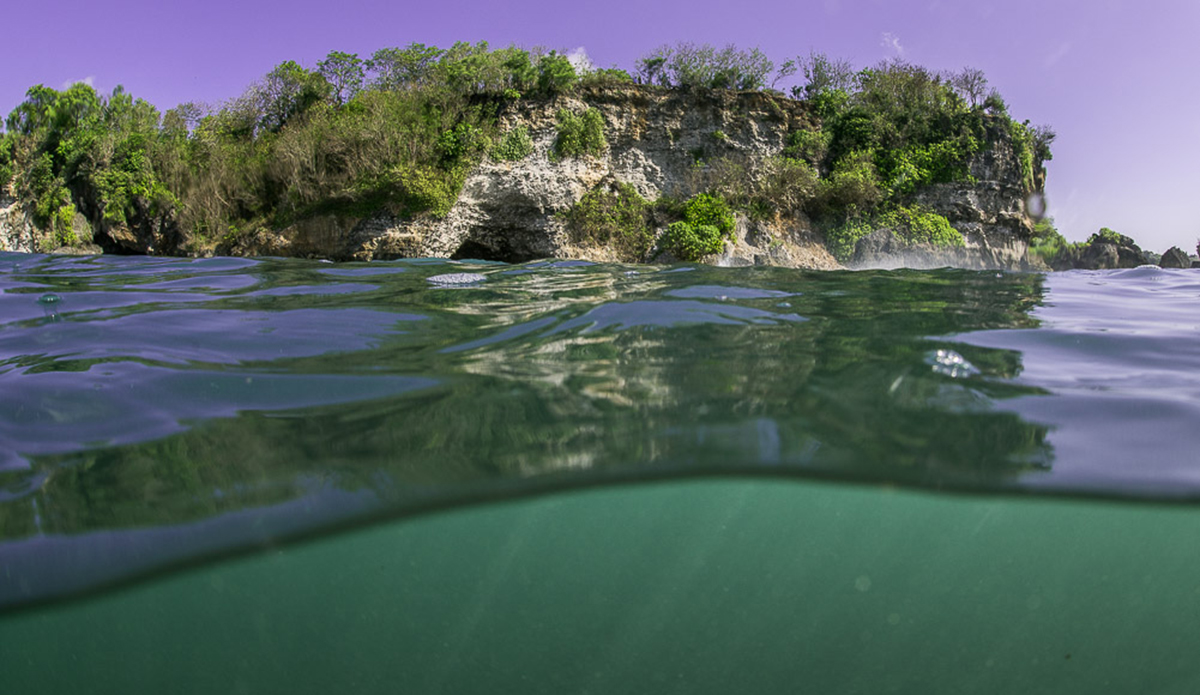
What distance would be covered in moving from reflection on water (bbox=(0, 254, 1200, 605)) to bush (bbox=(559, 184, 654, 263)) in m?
14.2

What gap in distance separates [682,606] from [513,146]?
18.5 meters

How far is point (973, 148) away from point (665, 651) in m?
23.5

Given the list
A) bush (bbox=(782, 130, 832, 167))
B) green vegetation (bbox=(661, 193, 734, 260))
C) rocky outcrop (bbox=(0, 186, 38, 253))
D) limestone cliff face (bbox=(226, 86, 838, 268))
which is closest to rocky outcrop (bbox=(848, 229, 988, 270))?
limestone cliff face (bbox=(226, 86, 838, 268))

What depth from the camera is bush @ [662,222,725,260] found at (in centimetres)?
1716

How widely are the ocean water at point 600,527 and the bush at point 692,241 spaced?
1413 centimetres

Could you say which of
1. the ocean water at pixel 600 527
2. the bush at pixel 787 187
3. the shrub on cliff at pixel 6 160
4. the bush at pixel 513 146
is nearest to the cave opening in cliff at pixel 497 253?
the bush at pixel 513 146

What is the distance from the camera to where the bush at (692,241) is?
56.3 ft

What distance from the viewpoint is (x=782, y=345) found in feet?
12.2

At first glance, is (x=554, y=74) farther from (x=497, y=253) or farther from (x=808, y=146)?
(x=808, y=146)

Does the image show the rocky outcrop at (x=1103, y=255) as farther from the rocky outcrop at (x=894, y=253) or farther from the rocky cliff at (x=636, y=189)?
the rocky outcrop at (x=894, y=253)

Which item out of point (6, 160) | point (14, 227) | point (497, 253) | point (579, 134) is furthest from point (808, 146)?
point (6, 160)

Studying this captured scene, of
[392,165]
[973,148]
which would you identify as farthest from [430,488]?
[973,148]

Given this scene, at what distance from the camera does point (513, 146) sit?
19188mm

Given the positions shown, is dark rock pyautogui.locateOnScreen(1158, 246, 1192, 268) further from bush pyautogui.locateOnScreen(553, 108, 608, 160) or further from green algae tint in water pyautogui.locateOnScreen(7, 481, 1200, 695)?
green algae tint in water pyautogui.locateOnScreen(7, 481, 1200, 695)
